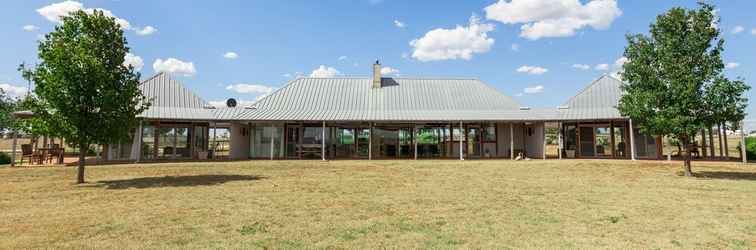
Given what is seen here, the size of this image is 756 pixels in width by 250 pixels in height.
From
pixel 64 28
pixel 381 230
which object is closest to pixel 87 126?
pixel 64 28

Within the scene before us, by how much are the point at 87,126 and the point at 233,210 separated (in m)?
6.03

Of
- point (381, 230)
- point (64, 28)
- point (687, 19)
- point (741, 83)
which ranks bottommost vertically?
point (381, 230)

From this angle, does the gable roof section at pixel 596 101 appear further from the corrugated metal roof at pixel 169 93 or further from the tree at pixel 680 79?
the corrugated metal roof at pixel 169 93

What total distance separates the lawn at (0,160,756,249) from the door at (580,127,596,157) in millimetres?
9413

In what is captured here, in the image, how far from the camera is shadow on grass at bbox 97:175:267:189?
903cm

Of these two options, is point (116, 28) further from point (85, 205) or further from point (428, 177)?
point (428, 177)

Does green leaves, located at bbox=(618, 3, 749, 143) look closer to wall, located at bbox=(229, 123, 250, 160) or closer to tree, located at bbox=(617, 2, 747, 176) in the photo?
tree, located at bbox=(617, 2, 747, 176)

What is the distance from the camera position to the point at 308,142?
19.4m

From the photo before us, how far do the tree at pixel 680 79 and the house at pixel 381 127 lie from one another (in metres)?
6.58

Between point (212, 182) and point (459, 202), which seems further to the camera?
point (212, 182)

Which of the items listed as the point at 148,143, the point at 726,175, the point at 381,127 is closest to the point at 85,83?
the point at 148,143

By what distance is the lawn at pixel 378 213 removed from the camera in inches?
169

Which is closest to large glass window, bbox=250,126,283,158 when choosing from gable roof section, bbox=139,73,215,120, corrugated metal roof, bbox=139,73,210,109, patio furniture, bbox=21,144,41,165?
gable roof section, bbox=139,73,215,120

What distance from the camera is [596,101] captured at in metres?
19.4
